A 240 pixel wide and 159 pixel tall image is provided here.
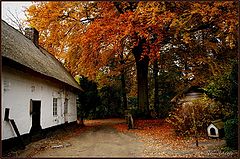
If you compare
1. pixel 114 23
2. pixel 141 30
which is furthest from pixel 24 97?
pixel 141 30

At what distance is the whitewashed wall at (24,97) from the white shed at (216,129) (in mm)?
8016

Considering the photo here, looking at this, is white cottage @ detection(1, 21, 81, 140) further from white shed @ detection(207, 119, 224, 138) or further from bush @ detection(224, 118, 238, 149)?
white shed @ detection(207, 119, 224, 138)

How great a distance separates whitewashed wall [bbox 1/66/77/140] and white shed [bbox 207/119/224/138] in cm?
802

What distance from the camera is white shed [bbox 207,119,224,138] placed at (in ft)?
36.7

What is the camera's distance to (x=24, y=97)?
1123 cm

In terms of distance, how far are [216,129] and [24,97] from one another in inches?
329

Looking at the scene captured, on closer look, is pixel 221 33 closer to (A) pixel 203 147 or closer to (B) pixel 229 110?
(B) pixel 229 110

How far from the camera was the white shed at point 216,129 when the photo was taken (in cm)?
1120

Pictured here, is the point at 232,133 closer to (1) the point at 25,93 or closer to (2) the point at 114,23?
(1) the point at 25,93

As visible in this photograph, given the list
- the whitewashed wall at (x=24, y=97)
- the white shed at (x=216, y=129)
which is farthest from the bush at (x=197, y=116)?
the whitewashed wall at (x=24, y=97)

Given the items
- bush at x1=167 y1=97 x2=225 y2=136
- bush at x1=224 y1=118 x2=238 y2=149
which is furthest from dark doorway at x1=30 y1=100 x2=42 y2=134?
bush at x1=224 y1=118 x2=238 y2=149

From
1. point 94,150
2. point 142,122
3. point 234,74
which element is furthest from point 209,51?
point 94,150

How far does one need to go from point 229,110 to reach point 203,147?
99.9 inches

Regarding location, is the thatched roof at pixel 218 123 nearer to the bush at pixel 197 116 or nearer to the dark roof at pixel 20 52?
the bush at pixel 197 116
